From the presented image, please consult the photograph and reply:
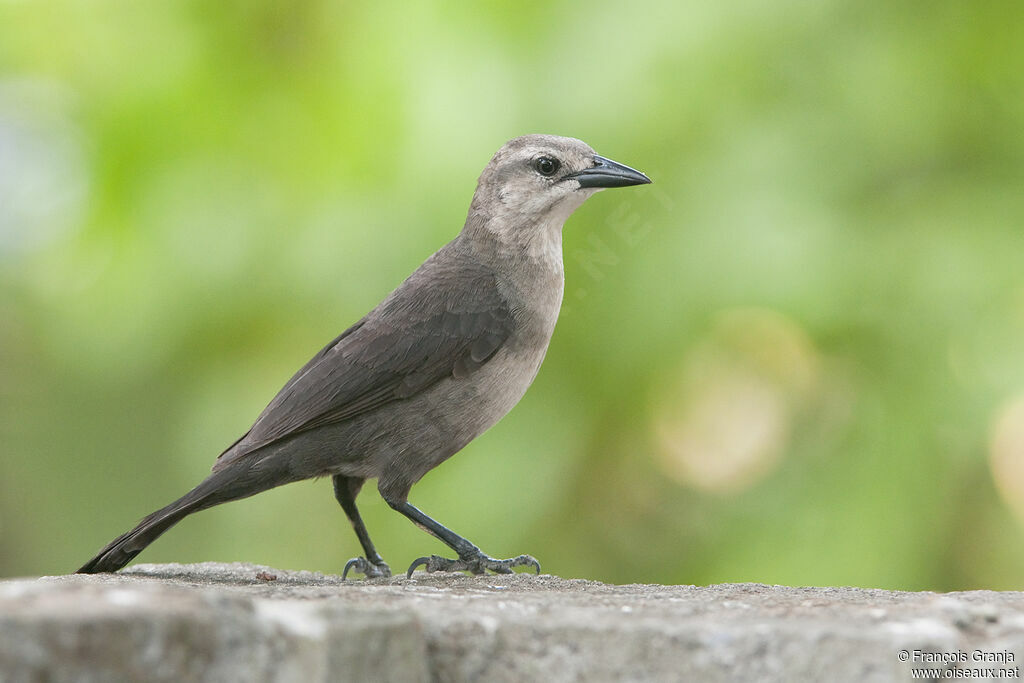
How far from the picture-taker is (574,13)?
5191 millimetres

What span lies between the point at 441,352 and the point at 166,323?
1.97 meters

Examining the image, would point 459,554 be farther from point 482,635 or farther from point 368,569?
point 482,635

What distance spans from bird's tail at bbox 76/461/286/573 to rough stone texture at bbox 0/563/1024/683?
2.86ft

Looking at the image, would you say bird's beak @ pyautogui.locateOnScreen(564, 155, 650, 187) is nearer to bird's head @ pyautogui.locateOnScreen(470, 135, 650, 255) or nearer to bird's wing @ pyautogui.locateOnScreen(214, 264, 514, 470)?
bird's head @ pyautogui.locateOnScreen(470, 135, 650, 255)

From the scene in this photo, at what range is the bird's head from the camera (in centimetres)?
415

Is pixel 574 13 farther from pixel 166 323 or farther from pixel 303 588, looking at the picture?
pixel 303 588

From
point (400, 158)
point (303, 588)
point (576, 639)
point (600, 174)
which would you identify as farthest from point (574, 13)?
point (576, 639)

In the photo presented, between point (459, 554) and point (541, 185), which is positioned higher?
point (541, 185)

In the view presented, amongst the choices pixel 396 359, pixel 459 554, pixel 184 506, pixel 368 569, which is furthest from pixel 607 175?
pixel 184 506

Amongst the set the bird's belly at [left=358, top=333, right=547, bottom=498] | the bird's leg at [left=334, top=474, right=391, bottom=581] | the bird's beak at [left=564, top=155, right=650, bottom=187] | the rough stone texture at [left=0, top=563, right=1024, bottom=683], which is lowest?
the rough stone texture at [left=0, top=563, right=1024, bottom=683]

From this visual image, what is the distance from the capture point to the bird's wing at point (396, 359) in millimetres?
3750

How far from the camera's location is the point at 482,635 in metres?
2.37

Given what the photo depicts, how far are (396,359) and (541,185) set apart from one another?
865mm

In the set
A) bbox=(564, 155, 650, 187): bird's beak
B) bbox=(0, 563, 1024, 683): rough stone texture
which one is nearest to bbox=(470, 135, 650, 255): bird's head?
bbox=(564, 155, 650, 187): bird's beak
